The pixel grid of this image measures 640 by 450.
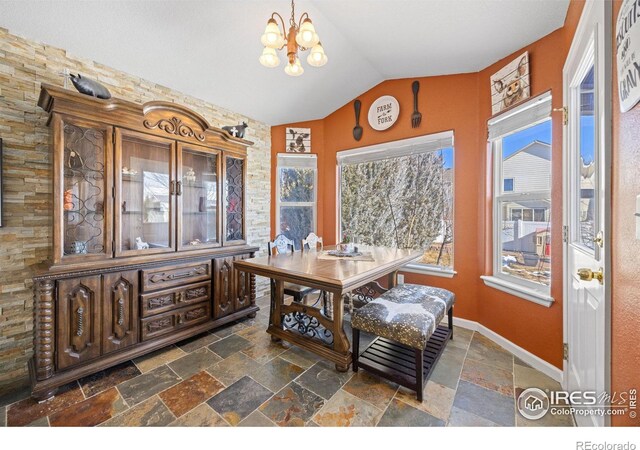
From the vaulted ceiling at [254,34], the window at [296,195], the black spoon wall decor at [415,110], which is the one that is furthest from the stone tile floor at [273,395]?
the vaulted ceiling at [254,34]

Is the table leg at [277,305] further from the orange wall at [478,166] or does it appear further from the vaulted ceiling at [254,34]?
the vaulted ceiling at [254,34]

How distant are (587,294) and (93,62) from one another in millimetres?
3836

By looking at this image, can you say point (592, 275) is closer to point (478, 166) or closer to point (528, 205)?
point (528, 205)

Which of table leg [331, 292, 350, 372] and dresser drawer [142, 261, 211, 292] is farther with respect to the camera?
dresser drawer [142, 261, 211, 292]

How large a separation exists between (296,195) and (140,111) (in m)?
2.23

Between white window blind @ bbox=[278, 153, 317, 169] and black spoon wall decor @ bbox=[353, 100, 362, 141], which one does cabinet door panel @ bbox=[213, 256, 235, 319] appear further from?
black spoon wall decor @ bbox=[353, 100, 362, 141]

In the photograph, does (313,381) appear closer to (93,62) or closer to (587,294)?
(587,294)

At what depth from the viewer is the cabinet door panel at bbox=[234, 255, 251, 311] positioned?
276cm

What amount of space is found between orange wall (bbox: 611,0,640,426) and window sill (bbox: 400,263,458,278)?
181cm

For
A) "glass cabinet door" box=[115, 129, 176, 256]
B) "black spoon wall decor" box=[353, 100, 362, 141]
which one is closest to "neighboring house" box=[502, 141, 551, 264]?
"black spoon wall decor" box=[353, 100, 362, 141]

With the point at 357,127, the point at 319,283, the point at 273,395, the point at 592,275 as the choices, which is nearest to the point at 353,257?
the point at 319,283

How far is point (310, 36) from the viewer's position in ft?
5.25

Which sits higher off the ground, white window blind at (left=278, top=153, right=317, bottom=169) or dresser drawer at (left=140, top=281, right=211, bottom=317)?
white window blind at (left=278, top=153, right=317, bottom=169)
